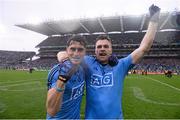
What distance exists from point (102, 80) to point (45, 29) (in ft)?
258

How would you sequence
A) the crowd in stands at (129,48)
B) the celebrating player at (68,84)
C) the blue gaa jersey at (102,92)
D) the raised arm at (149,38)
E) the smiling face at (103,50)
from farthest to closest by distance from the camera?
the crowd in stands at (129,48)
the raised arm at (149,38)
the smiling face at (103,50)
the blue gaa jersey at (102,92)
the celebrating player at (68,84)

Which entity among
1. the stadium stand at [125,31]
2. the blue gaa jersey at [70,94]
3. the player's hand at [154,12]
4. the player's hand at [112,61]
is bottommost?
the blue gaa jersey at [70,94]

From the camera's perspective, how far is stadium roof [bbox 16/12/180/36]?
65.2m

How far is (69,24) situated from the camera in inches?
2881

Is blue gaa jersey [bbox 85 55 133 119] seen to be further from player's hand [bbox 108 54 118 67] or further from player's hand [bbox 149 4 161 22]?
player's hand [bbox 149 4 161 22]

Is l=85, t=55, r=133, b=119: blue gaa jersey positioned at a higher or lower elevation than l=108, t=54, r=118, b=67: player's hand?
lower

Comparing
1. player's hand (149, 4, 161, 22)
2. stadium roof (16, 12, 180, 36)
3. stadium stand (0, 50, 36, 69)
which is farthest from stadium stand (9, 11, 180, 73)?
player's hand (149, 4, 161, 22)

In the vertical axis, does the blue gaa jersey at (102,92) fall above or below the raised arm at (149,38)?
below

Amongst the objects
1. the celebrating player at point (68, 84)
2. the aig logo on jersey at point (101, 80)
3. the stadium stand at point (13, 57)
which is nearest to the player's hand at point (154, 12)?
the aig logo on jersey at point (101, 80)

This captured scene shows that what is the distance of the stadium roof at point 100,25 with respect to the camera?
65.2 metres

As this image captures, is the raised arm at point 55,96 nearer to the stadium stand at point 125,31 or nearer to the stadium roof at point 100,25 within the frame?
the stadium roof at point 100,25

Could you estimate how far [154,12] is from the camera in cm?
445

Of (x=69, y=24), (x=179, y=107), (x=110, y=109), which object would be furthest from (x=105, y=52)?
(x=69, y=24)

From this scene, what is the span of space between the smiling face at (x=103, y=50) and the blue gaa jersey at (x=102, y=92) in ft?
0.29
